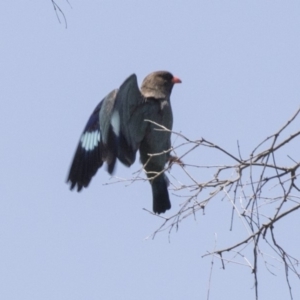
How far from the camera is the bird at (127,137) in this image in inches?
251

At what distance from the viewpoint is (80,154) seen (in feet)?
21.9

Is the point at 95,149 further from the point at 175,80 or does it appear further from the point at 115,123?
the point at 175,80

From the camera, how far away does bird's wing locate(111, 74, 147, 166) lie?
635 centimetres

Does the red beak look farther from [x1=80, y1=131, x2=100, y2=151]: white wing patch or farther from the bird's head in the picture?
[x1=80, y1=131, x2=100, y2=151]: white wing patch

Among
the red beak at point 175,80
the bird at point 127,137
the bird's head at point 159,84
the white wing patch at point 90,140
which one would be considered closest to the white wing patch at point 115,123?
the bird at point 127,137

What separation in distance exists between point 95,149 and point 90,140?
0.21 metres

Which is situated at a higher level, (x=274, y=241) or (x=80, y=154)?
(x=80, y=154)

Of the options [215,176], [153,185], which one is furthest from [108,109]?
[215,176]

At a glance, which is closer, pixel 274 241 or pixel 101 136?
pixel 274 241

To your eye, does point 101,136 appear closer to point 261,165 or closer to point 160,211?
point 160,211

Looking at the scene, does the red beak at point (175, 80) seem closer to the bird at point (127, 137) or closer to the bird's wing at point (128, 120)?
the bird at point (127, 137)

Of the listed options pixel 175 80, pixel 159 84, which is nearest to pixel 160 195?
pixel 159 84

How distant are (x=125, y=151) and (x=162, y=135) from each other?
13.4 inches

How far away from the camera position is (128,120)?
21.3 feet
